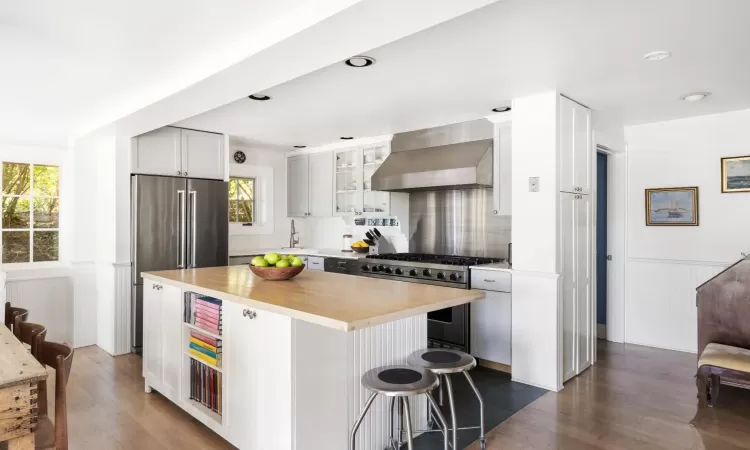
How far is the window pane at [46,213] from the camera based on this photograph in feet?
16.4

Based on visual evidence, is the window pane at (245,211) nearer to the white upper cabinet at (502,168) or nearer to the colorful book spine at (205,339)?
the colorful book spine at (205,339)

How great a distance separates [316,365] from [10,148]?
4607 millimetres

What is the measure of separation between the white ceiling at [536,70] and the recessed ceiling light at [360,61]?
0.08 m

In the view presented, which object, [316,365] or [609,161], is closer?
[316,365]

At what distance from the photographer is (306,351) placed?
7.10 feet

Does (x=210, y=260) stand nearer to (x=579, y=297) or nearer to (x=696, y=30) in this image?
(x=579, y=297)

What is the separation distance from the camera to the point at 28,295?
4824mm

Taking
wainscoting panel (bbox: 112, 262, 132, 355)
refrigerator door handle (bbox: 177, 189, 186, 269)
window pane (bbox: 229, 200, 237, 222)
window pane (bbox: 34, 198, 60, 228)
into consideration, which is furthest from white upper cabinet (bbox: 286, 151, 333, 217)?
window pane (bbox: 34, 198, 60, 228)

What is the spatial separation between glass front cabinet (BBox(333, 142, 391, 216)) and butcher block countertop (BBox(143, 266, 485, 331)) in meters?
2.21

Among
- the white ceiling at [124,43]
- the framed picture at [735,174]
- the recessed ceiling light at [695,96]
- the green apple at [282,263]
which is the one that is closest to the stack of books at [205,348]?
the green apple at [282,263]

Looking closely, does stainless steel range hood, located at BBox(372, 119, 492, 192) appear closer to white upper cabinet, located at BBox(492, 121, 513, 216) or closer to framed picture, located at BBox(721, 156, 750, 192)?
white upper cabinet, located at BBox(492, 121, 513, 216)

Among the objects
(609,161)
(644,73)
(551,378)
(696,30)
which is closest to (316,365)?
(551,378)

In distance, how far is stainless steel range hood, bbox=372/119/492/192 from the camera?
4293 millimetres

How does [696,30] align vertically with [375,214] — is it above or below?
above
